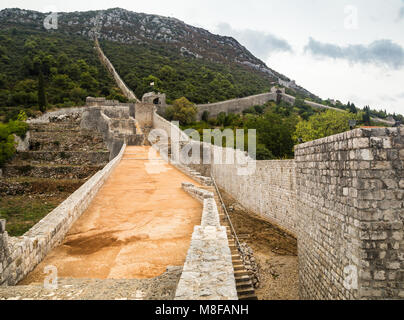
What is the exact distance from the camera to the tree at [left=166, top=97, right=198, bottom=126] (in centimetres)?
4000

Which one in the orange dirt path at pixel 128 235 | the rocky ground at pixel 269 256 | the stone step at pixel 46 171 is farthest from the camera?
the stone step at pixel 46 171

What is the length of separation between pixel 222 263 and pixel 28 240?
3.40 meters

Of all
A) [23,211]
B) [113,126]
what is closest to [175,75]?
[113,126]

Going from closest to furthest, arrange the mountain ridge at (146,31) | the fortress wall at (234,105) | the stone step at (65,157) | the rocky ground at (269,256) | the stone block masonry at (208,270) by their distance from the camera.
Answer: the stone block masonry at (208,270) → the rocky ground at (269,256) → the stone step at (65,157) → the fortress wall at (234,105) → the mountain ridge at (146,31)

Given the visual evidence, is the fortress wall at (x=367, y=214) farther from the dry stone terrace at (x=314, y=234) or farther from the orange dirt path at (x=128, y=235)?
the orange dirt path at (x=128, y=235)

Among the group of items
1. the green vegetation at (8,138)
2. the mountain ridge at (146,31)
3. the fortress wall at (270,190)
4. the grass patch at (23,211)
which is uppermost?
the mountain ridge at (146,31)

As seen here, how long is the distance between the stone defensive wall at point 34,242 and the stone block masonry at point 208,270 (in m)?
2.55

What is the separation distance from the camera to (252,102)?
58.6 m

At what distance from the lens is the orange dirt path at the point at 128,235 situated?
4773 mm

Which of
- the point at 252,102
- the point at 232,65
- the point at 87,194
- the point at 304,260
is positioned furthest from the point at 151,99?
the point at 232,65

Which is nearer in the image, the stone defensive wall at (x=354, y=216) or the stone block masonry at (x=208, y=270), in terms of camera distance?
the stone block masonry at (x=208, y=270)

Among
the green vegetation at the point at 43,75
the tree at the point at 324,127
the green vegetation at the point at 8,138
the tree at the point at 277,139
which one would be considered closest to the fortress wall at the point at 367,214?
the tree at the point at 324,127

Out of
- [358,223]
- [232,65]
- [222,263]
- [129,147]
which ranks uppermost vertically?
[232,65]
